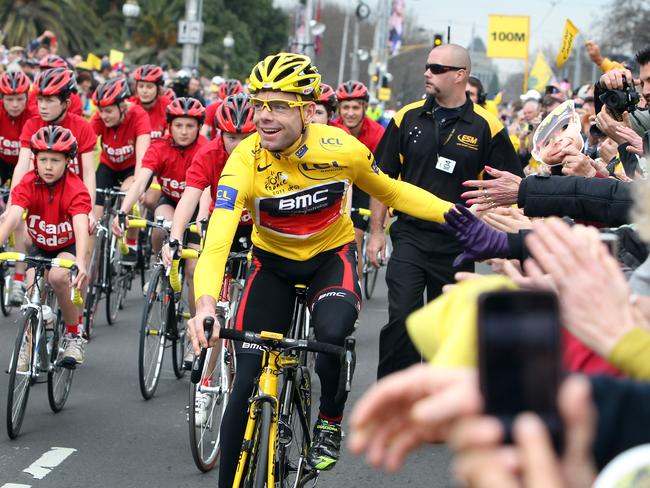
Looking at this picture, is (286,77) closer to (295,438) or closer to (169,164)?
(295,438)

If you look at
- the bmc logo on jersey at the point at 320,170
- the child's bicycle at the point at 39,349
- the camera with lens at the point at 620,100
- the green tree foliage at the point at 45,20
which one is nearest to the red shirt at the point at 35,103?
the child's bicycle at the point at 39,349

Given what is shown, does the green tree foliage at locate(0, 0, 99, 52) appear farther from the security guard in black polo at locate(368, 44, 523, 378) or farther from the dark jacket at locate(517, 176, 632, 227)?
the dark jacket at locate(517, 176, 632, 227)

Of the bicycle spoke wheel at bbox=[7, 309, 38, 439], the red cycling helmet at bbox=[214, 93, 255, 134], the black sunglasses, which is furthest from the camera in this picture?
the red cycling helmet at bbox=[214, 93, 255, 134]

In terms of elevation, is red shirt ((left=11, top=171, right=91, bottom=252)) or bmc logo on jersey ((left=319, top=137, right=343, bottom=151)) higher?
bmc logo on jersey ((left=319, top=137, right=343, bottom=151))

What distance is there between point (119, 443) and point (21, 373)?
767mm

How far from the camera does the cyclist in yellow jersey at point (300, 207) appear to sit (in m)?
5.50

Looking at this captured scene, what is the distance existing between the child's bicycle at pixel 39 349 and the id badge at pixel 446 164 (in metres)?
2.42

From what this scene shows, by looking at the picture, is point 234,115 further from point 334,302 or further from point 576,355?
point 576,355

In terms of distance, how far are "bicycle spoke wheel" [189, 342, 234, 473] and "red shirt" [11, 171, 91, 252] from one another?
158cm

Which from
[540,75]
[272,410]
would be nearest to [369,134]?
[272,410]

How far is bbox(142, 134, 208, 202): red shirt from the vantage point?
10.4 metres

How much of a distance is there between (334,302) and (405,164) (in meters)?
2.54

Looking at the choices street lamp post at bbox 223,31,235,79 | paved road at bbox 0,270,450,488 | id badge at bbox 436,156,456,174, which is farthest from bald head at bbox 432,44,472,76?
street lamp post at bbox 223,31,235,79

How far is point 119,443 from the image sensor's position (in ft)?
24.0
